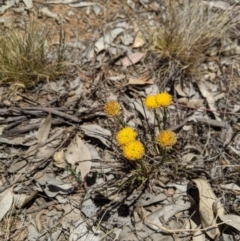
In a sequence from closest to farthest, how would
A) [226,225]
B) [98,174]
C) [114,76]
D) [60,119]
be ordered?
[226,225] < [98,174] < [60,119] < [114,76]

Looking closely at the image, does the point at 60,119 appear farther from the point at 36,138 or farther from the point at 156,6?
the point at 156,6

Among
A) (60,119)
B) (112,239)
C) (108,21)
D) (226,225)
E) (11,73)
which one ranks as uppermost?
(108,21)

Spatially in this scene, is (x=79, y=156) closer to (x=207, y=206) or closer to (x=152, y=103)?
(x=152, y=103)

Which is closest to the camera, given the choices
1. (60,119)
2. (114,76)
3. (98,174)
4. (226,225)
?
(226,225)

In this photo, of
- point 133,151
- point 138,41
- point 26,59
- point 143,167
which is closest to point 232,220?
point 143,167

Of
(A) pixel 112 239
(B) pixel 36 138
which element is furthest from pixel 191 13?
(A) pixel 112 239

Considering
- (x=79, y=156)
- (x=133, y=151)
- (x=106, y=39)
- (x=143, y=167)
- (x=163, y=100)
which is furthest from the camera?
(x=106, y=39)

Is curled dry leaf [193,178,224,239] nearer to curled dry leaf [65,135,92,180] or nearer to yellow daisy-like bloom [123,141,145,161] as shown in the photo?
yellow daisy-like bloom [123,141,145,161]

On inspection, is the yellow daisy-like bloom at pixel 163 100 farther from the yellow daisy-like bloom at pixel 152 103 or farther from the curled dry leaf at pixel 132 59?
the curled dry leaf at pixel 132 59

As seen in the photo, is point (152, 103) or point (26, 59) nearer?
point (152, 103)
